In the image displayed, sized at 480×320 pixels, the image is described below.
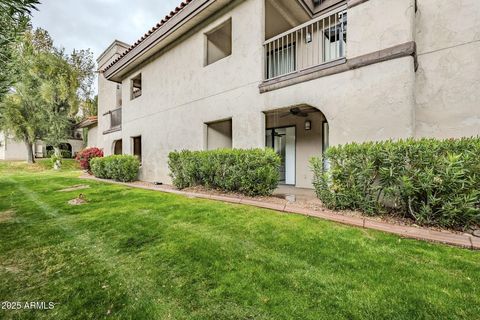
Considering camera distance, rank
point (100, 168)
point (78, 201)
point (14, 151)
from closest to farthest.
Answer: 1. point (78, 201)
2. point (100, 168)
3. point (14, 151)

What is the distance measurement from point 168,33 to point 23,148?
1195 inches

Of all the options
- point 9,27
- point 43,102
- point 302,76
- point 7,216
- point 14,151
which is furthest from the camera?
point 14,151

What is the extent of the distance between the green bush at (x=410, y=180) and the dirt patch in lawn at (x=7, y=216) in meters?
7.47

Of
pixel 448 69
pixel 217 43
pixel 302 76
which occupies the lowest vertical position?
pixel 448 69

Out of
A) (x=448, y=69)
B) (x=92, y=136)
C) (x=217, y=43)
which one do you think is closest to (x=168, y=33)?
(x=217, y=43)

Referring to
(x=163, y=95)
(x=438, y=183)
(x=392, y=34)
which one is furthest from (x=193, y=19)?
(x=438, y=183)

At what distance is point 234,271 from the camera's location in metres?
2.78

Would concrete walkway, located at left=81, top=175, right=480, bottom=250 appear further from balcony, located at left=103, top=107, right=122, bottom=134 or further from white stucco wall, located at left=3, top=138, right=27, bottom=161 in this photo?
white stucco wall, located at left=3, top=138, right=27, bottom=161

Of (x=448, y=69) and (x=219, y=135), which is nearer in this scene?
(x=448, y=69)

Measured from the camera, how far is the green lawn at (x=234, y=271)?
214 centimetres

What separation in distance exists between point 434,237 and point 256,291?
3025 millimetres

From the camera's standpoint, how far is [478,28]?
4.80m

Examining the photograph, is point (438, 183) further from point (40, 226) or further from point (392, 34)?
point (40, 226)

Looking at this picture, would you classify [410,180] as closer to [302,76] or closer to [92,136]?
[302,76]
